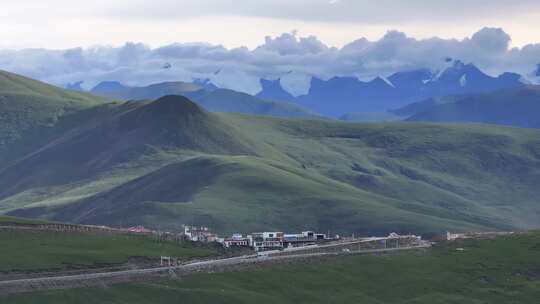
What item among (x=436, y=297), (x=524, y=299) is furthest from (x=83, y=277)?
(x=524, y=299)

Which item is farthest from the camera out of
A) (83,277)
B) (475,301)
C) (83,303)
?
(475,301)

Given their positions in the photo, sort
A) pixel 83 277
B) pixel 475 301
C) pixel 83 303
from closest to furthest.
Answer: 1. pixel 83 303
2. pixel 83 277
3. pixel 475 301

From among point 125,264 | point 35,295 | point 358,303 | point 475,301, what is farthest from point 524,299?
point 35,295

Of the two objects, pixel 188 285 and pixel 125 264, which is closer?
pixel 188 285

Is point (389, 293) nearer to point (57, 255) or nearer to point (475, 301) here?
point (475, 301)

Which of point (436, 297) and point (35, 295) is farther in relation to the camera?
point (436, 297)

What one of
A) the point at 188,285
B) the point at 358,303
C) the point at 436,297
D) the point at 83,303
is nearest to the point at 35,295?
the point at 83,303

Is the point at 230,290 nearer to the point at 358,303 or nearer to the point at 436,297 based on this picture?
the point at 358,303

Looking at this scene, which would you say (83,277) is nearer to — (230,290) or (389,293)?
(230,290)
